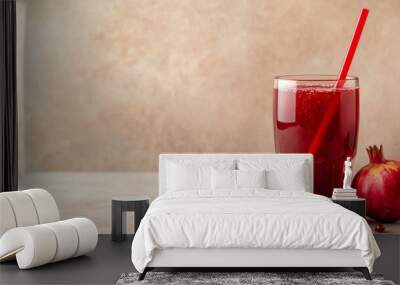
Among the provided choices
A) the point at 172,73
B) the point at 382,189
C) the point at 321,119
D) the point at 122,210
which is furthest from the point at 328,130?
the point at 172,73

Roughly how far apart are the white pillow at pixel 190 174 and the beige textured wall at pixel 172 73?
1.91 metres

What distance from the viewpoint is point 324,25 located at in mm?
7633

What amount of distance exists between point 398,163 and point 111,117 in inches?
118

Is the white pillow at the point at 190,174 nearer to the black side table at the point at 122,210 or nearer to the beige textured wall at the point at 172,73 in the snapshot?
the black side table at the point at 122,210

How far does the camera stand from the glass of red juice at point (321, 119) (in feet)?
20.2

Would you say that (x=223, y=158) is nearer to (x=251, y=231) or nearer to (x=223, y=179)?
(x=223, y=179)

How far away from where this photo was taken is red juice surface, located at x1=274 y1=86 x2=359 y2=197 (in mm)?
6168

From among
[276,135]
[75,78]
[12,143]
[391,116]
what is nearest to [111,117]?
[75,78]

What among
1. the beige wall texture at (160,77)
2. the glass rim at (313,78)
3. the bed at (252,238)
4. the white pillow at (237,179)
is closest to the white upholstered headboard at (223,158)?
the white pillow at (237,179)

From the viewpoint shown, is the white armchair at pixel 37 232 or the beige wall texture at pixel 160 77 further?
the beige wall texture at pixel 160 77

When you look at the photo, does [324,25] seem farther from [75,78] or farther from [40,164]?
[40,164]

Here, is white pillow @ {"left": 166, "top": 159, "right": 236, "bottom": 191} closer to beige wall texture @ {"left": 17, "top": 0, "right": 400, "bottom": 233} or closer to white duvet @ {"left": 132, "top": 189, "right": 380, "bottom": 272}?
white duvet @ {"left": 132, "top": 189, "right": 380, "bottom": 272}

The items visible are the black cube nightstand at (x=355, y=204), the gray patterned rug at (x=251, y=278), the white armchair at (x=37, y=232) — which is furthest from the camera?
the black cube nightstand at (x=355, y=204)

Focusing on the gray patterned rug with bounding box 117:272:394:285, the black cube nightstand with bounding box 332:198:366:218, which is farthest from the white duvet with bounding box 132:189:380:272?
the black cube nightstand with bounding box 332:198:366:218
